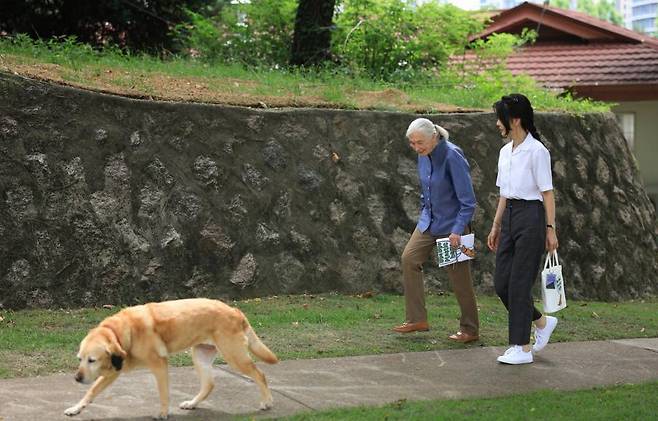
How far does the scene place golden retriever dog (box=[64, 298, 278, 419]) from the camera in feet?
19.5

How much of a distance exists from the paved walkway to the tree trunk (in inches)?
316

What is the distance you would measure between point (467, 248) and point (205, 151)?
139 inches

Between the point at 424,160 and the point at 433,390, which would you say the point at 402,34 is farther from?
the point at 433,390

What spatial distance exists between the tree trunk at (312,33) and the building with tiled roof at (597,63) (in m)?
6.55

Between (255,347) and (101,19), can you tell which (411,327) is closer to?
(255,347)

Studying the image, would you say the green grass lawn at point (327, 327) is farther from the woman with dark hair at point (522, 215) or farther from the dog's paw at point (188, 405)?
the dog's paw at point (188, 405)

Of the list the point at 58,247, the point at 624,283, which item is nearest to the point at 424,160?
the point at 58,247

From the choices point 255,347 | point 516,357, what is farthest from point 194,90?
point 255,347

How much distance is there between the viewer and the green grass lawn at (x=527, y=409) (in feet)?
21.1

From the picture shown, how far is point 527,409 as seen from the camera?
21.9 feet

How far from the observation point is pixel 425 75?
16.4 meters

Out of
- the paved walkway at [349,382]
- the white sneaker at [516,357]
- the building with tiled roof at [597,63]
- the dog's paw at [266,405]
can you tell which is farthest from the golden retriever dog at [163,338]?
the building with tiled roof at [597,63]

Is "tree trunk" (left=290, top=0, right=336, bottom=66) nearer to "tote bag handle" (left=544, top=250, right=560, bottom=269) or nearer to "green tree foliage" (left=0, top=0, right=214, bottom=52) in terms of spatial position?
"green tree foliage" (left=0, top=0, right=214, bottom=52)

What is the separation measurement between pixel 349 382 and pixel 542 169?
2225 mm
